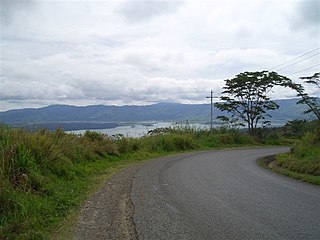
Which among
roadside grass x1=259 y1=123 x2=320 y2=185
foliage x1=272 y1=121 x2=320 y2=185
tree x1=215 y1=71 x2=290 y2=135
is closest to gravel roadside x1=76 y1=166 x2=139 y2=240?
roadside grass x1=259 y1=123 x2=320 y2=185

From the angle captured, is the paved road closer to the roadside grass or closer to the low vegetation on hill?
the roadside grass

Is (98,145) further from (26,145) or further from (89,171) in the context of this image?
(26,145)

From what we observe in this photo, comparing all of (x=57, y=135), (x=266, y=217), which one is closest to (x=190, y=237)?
(x=266, y=217)

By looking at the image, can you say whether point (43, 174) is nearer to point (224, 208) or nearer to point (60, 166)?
point (60, 166)

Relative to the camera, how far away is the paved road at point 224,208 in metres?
6.23

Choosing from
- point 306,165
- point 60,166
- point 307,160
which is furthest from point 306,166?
point 60,166

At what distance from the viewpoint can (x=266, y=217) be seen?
7.15 m

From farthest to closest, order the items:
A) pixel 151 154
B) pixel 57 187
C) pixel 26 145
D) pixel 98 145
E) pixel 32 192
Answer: pixel 151 154 < pixel 98 145 < pixel 26 145 < pixel 57 187 < pixel 32 192

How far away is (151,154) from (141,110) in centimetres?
11697

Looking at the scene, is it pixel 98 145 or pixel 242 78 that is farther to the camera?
pixel 242 78

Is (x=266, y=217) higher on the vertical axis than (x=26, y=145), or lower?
lower

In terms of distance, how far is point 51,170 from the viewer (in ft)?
36.8

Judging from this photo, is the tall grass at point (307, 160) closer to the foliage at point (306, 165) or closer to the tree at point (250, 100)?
the foliage at point (306, 165)

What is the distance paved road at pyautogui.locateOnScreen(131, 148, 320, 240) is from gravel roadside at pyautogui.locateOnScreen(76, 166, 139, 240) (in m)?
0.21
